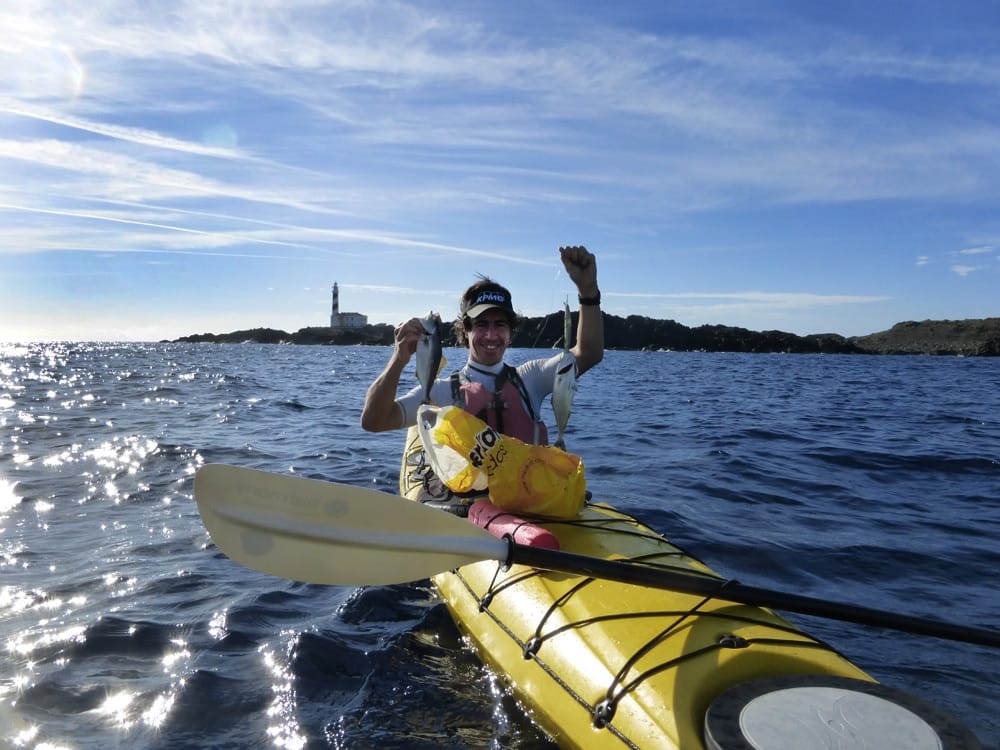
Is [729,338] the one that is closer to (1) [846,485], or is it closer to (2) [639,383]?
(2) [639,383]

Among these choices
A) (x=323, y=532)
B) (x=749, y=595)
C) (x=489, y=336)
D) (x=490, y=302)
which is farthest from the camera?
(x=489, y=336)

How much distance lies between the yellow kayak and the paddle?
0.31 m

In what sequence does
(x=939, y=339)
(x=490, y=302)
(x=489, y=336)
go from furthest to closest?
(x=939, y=339)
(x=489, y=336)
(x=490, y=302)

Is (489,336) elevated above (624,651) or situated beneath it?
elevated above

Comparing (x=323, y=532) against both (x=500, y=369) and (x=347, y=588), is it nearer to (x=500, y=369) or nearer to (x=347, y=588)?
(x=500, y=369)

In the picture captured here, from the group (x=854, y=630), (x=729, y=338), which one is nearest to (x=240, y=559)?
(x=854, y=630)

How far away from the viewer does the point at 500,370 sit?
16.6 ft

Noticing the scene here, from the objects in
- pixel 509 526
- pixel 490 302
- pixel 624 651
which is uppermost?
pixel 490 302

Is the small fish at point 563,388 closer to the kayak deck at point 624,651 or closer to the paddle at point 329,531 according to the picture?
the kayak deck at point 624,651

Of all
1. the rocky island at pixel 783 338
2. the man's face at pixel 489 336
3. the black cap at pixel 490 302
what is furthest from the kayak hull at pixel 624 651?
the rocky island at pixel 783 338

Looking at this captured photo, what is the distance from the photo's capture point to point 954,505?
7871 mm

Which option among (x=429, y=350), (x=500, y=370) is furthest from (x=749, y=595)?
(x=500, y=370)

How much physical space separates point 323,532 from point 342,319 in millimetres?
119123

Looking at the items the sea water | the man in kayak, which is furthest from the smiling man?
the sea water
